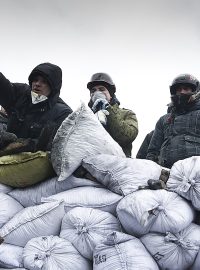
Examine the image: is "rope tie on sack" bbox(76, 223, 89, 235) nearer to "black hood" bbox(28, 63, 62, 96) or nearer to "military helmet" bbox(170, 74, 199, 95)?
"black hood" bbox(28, 63, 62, 96)

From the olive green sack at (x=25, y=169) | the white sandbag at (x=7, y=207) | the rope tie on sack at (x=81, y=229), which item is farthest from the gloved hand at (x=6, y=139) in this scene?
the rope tie on sack at (x=81, y=229)

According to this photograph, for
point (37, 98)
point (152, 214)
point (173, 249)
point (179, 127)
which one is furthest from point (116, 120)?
point (173, 249)

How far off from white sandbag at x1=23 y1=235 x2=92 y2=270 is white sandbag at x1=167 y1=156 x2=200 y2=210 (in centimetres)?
55

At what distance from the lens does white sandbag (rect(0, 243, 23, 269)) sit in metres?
1.88

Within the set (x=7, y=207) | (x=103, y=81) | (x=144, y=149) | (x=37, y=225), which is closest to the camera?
(x=37, y=225)

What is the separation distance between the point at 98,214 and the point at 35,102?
1.22m

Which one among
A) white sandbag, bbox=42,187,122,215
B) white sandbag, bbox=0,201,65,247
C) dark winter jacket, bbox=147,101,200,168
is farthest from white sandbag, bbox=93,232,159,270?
dark winter jacket, bbox=147,101,200,168

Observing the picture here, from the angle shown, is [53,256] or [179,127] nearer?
[53,256]

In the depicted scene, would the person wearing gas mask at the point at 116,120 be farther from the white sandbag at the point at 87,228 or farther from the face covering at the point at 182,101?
the white sandbag at the point at 87,228

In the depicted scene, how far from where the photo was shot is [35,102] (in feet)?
9.40

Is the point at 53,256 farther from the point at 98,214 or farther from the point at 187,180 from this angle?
the point at 187,180

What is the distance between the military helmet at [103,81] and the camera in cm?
350

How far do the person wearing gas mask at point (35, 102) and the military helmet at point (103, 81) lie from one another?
47cm

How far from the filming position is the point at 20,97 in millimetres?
2975
